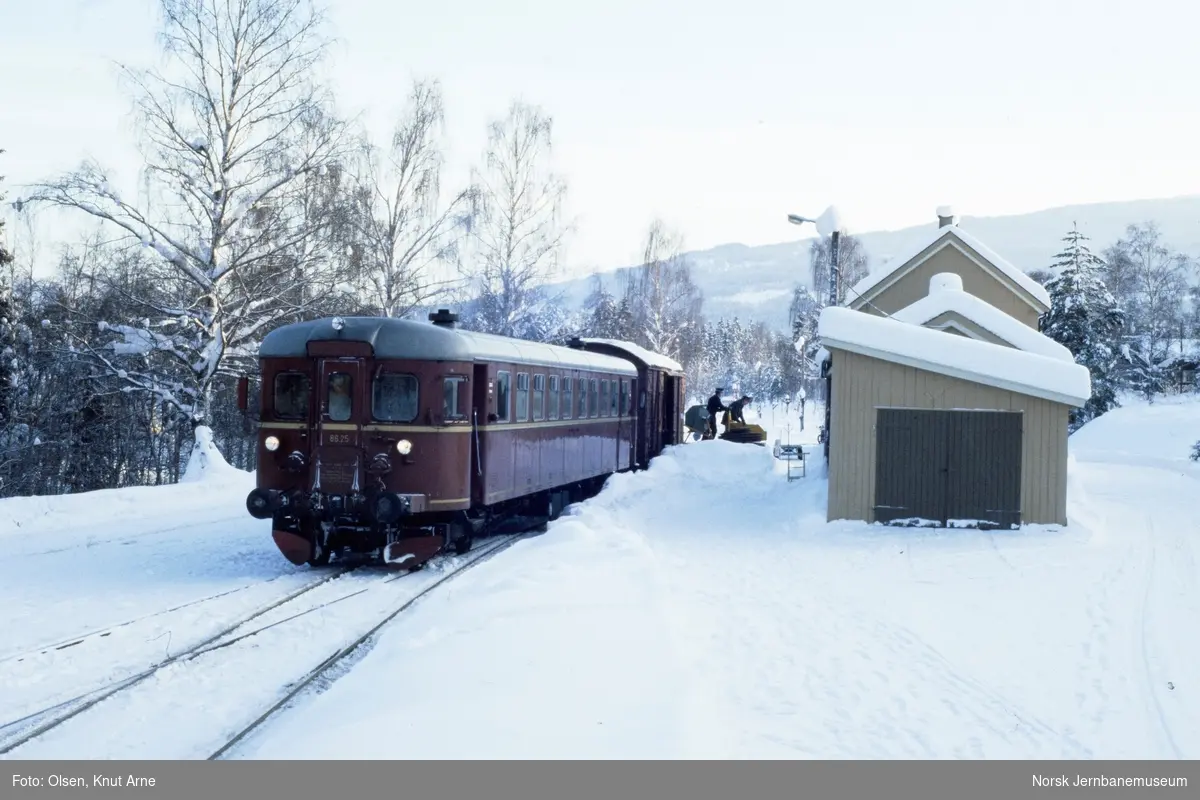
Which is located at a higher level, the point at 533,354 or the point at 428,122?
the point at 428,122

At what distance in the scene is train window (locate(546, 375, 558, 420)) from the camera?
1588 cm

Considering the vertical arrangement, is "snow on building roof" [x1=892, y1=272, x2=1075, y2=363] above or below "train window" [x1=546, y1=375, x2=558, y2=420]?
above

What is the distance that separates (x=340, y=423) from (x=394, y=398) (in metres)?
0.68

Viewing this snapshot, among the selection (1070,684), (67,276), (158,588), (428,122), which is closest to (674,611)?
(1070,684)

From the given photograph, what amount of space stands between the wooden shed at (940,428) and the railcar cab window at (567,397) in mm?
4048

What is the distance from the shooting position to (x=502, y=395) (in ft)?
45.4

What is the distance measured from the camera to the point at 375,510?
468 inches

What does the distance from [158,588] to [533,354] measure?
600 cm

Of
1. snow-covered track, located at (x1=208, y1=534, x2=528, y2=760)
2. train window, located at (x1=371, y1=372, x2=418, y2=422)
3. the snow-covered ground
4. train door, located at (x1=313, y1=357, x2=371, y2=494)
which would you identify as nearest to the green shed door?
the snow-covered ground

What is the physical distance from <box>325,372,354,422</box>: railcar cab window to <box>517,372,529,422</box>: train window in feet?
8.96

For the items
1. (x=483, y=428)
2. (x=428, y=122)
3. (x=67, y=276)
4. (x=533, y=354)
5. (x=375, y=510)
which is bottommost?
(x=375, y=510)

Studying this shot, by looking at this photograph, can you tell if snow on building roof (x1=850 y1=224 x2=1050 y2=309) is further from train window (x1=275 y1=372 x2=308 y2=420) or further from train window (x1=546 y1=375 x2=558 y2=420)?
train window (x1=275 y1=372 x2=308 y2=420)
